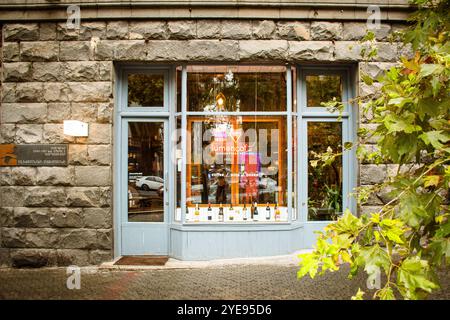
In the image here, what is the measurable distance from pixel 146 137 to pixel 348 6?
487 centimetres

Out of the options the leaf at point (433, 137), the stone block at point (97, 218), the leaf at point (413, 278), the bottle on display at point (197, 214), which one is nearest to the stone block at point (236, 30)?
the bottle on display at point (197, 214)

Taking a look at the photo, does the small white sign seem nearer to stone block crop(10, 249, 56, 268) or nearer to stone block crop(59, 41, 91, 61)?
stone block crop(59, 41, 91, 61)

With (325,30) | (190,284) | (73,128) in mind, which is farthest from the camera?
(325,30)

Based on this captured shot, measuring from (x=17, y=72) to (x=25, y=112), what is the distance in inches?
31.5

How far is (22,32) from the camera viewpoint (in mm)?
7602

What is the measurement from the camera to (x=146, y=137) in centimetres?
812

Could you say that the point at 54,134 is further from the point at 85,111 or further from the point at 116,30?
the point at 116,30

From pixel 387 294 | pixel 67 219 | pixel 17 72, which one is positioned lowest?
pixel 67 219

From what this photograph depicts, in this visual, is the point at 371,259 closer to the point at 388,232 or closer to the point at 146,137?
the point at 388,232

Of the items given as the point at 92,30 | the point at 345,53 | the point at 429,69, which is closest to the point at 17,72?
the point at 92,30

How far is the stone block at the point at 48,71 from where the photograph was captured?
298 inches

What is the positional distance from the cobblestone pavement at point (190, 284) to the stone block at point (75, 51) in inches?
162

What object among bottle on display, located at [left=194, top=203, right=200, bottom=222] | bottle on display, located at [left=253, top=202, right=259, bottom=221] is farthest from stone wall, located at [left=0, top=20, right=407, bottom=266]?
bottle on display, located at [left=253, top=202, right=259, bottom=221]
